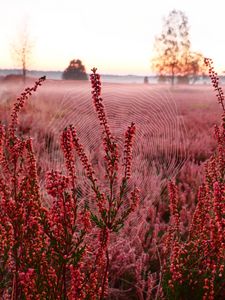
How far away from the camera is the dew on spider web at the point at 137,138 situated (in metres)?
6.41

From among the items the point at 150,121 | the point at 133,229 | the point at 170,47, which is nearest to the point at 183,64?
the point at 170,47

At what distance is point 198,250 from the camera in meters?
2.96

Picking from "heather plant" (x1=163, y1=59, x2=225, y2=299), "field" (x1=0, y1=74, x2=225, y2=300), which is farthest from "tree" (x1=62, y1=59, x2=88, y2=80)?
"heather plant" (x1=163, y1=59, x2=225, y2=299)

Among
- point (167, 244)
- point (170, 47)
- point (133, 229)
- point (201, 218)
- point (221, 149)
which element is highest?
point (170, 47)

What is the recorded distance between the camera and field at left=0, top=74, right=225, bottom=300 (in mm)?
2109

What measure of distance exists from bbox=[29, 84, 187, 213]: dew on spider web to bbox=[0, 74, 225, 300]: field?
0.03 metres

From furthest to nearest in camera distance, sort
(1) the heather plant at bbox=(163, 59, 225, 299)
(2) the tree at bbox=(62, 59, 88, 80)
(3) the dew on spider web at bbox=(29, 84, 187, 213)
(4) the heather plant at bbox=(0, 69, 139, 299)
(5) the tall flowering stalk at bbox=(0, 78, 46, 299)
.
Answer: (2) the tree at bbox=(62, 59, 88, 80), (3) the dew on spider web at bbox=(29, 84, 187, 213), (1) the heather plant at bbox=(163, 59, 225, 299), (5) the tall flowering stalk at bbox=(0, 78, 46, 299), (4) the heather plant at bbox=(0, 69, 139, 299)

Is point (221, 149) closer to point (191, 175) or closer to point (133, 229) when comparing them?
point (133, 229)

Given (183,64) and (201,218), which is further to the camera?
(183,64)

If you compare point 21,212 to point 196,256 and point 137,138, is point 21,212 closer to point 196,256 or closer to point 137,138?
point 196,256

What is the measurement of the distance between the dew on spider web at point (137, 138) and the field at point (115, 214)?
0.03 meters

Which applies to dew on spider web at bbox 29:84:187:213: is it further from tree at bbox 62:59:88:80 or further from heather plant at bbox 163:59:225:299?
tree at bbox 62:59:88:80

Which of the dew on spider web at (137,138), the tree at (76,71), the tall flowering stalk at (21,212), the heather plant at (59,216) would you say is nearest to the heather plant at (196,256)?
the heather plant at (59,216)

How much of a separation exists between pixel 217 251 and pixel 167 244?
869 mm
